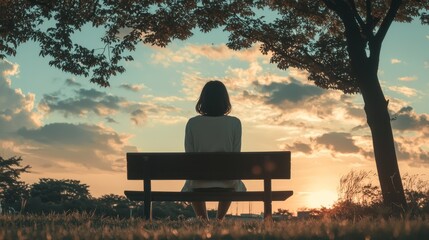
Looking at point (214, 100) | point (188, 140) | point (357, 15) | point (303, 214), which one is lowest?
point (303, 214)

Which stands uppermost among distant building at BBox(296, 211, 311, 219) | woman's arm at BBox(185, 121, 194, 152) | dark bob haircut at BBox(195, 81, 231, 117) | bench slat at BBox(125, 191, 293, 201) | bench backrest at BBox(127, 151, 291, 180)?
dark bob haircut at BBox(195, 81, 231, 117)

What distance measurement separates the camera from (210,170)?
34.9 feet

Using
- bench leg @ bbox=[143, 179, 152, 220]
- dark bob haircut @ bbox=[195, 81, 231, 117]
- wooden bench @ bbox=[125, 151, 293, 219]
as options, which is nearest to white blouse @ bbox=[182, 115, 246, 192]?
dark bob haircut @ bbox=[195, 81, 231, 117]

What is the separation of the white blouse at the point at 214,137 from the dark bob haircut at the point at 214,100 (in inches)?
4.4

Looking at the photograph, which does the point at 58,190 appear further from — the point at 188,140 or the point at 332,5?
the point at 188,140

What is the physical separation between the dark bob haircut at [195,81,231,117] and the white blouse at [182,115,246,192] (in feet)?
0.37

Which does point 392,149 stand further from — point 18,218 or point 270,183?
point 18,218

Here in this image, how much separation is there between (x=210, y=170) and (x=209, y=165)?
0.09 metres

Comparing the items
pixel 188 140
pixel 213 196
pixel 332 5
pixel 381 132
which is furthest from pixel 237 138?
pixel 332 5

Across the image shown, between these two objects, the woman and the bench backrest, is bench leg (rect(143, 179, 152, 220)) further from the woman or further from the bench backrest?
the woman

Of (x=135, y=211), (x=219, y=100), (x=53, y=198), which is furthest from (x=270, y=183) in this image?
(x=53, y=198)

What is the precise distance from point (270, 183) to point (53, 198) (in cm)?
3346

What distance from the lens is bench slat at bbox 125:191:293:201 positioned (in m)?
10.5

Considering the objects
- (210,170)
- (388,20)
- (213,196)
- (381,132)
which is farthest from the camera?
(388,20)
